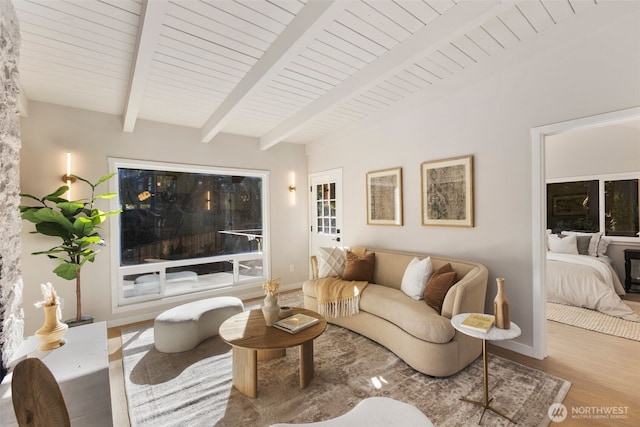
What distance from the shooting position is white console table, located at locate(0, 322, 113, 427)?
1.48m

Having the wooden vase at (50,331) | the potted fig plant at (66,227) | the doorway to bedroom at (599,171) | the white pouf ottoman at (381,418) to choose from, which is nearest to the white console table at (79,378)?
the wooden vase at (50,331)

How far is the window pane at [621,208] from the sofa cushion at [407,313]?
455 cm

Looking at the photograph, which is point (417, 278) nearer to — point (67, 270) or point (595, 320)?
point (595, 320)

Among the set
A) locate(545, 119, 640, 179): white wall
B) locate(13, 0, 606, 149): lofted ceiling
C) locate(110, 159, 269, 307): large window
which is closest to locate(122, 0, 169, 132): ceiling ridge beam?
locate(13, 0, 606, 149): lofted ceiling

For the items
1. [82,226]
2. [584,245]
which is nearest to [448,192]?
[584,245]

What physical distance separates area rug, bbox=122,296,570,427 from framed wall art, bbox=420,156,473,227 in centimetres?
145

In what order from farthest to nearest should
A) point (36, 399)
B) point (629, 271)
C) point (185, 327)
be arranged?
point (629, 271), point (185, 327), point (36, 399)

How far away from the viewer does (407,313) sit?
2646 millimetres

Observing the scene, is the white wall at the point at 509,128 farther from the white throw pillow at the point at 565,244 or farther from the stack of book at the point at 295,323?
the white throw pillow at the point at 565,244

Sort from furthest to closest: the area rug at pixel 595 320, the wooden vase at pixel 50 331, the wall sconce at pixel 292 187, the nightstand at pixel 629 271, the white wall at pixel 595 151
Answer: the wall sconce at pixel 292 187 → the white wall at pixel 595 151 → the nightstand at pixel 629 271 → the area rug at pixel 595 320 → the wooden vase at pixel 50 331

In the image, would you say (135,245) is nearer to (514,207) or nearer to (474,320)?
(474,320)

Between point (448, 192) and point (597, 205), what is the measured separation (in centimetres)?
389

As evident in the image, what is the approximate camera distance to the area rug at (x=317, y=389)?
198cm

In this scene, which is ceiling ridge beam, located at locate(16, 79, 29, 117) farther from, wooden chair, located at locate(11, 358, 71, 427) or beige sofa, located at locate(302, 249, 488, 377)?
beige sofa, located at locate(302, 249, 488, 377)
